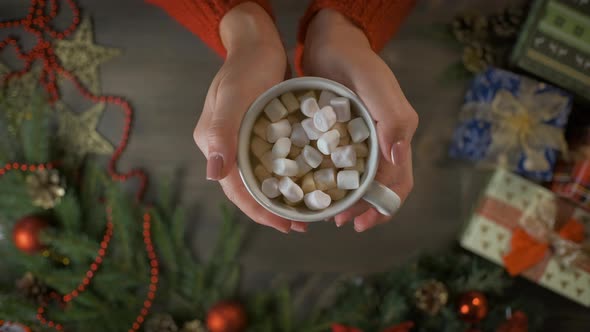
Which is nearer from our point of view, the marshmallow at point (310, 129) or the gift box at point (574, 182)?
the marshmallow at point (310, 129)

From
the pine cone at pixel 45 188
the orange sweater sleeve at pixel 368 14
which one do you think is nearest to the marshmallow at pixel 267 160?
the orange sweater sleeve at pixel 368 14

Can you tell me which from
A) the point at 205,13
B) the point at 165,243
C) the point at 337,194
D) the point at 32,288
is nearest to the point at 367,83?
the point at 337,194

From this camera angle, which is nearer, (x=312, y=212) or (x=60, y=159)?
(x=312, y=212)

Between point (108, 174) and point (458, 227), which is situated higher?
point (458, 227)

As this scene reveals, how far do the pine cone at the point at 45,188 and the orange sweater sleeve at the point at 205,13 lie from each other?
570mm

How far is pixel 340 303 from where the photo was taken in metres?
1.30

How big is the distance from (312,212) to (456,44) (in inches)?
37.0

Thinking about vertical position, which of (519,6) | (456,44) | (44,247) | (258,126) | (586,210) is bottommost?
(44,247)

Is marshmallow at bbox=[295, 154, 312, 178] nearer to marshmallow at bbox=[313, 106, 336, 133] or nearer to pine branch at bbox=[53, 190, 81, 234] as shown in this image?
marshmallow at bbox=[313, 106, 336, 133]

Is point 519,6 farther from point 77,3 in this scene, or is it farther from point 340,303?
point 77,3

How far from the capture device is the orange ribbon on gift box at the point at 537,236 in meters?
1.23

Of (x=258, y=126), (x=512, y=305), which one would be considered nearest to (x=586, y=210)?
(x=512, y=305)

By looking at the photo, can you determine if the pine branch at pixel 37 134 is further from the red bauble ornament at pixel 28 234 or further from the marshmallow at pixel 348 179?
the marshmallow at pixel 348 179

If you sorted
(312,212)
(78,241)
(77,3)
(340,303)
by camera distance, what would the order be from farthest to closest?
(77,3) → (340,303) → (78,241) → (312,212)
